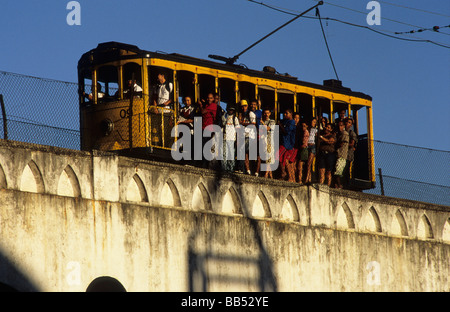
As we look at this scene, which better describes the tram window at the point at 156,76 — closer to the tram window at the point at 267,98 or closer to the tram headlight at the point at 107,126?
the tram headlight at the point at 107,126

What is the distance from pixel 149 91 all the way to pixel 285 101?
4364 mm

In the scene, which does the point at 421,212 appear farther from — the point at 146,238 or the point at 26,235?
the point at 26,235

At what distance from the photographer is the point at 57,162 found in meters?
18.5

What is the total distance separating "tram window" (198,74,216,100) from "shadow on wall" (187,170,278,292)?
13.2 feet

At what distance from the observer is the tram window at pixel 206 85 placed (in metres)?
25.2

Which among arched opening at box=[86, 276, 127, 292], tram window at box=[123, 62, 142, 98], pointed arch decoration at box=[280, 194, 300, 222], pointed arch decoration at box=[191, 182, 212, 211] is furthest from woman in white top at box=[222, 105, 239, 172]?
arched opening at box=[86, 276, 127, 292]

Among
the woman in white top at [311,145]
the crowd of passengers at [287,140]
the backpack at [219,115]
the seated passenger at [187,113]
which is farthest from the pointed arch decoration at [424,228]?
the seated passenger at [187,113]

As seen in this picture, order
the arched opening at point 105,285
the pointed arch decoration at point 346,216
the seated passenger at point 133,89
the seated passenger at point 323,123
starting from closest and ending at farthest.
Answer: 1. the arched opening at point 105,285
2. the seated passenger at point 133,89
3. the pointed arch decoration at point 346,216
4. the seated passenger at point 323,123

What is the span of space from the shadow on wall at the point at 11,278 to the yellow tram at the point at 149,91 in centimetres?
671

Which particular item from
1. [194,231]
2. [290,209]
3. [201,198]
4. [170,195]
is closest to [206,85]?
[290,209]

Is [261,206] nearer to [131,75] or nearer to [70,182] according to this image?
[131,75]

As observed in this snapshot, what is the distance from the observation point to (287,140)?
78.5 ft
